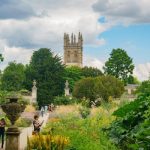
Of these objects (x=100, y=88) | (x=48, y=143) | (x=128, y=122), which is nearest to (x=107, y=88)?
(x=100, y=88)

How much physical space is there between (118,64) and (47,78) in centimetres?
1598

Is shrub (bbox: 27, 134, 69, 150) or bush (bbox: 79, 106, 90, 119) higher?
bush (bbox: 79, 106, 90, 119)

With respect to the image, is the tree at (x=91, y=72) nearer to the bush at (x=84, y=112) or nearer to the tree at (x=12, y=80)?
the tree at (x=12, y=80)

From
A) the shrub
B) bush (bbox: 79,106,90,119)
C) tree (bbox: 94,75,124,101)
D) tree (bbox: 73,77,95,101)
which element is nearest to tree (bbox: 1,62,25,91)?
tree (bbox: 73,77,95,101)

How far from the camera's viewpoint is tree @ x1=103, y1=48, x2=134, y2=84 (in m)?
Answer: 106

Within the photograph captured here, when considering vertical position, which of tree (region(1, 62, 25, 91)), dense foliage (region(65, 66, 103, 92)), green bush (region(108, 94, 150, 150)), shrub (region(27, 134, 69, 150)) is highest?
dense foliage (region(65, 66, 103, 92))

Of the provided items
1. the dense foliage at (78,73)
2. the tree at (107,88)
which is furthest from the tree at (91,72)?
the tree at (107,88)

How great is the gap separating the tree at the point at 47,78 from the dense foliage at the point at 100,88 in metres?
15.9

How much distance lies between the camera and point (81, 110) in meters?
39.8

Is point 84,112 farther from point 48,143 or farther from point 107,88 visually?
point 107,88

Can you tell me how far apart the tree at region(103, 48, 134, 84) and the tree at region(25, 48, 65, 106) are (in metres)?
10.0

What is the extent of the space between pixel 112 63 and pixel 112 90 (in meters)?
33.9

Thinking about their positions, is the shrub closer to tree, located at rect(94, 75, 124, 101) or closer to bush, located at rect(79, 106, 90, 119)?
bush, located at rect(79, 106, 90, 119)

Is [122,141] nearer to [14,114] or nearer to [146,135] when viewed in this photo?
[146,135]
